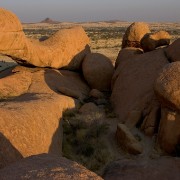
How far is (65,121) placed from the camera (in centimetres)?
1079

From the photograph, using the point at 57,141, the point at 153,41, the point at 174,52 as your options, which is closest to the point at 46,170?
the point at 57,141

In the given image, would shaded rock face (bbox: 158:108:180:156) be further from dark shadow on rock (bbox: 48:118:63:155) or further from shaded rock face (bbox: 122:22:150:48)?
shaded rock face (bbox: 122:22:150:48)

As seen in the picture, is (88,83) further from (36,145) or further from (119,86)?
(36,145)

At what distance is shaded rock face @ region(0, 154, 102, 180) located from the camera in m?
4.05

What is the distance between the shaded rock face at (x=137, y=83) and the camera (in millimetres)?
11086

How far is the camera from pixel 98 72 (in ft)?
47.2

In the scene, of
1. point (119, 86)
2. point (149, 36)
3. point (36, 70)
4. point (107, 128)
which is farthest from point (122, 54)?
point (107, 128)

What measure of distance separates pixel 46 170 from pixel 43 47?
10.3 m

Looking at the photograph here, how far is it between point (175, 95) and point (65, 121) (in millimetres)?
3769

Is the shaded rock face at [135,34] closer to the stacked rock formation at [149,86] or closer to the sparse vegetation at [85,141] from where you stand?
the stacked rock formation at [149,86]

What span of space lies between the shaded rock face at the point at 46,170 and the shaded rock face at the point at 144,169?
3753 millimetres

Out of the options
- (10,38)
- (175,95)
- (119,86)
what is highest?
(10,38)

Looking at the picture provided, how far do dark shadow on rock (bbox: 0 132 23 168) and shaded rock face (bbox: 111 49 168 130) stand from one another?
16.9ft

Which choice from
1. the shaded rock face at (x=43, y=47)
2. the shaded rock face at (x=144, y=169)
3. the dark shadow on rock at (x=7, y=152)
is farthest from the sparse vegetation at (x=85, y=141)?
the shaded rock face at (x=43, y=47)
